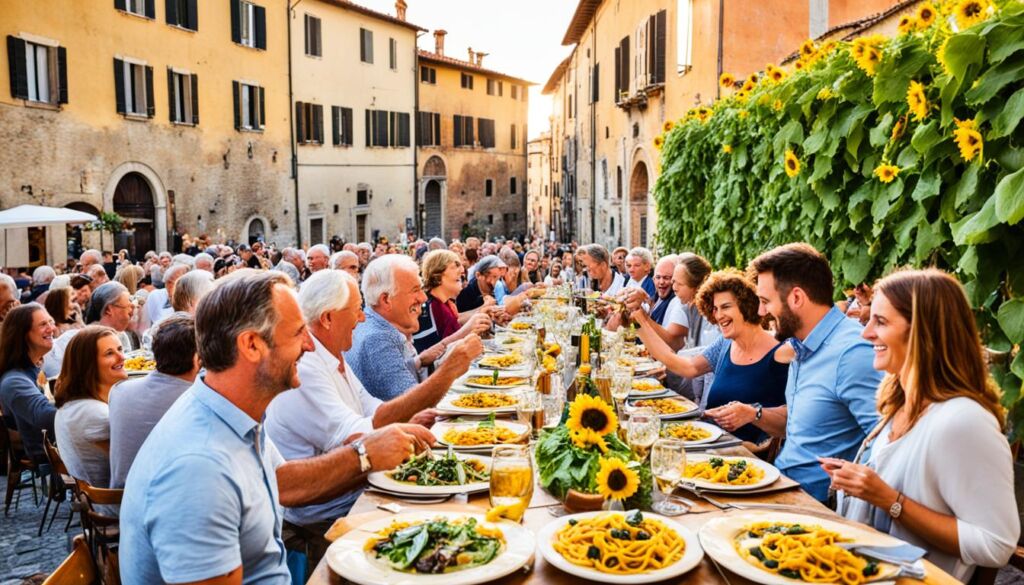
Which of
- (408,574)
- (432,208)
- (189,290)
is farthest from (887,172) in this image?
(432,208)

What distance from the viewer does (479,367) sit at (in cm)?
479

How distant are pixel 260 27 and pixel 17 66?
8690 millimetres

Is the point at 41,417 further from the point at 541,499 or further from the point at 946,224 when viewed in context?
the point at 946,224

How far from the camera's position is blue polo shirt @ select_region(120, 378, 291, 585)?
5.91 ft

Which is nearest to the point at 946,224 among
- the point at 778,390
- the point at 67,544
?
the point at 778,390

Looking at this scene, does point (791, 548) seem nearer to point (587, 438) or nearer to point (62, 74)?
point (587, 438)

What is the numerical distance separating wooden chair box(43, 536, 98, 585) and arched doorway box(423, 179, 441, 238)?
32350 millimetres

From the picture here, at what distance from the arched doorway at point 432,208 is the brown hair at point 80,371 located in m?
30.5

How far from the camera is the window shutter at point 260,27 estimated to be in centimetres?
2255

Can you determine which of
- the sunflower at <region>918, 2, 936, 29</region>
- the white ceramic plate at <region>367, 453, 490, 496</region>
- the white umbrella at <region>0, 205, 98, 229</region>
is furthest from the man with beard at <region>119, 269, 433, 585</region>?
the white umbrella at <region>0, 205, 98, 229</region>

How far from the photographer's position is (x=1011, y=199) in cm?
268

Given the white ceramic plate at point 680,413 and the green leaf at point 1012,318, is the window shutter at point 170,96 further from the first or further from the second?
the green leaf at point 1012,318

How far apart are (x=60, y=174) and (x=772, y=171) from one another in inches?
583

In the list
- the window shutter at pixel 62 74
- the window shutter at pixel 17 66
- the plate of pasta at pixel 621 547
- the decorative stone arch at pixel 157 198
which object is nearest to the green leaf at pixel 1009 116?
the plate of pasta at pixel 621 547
